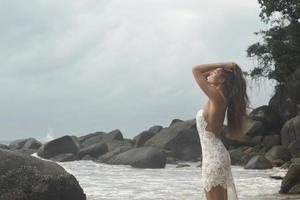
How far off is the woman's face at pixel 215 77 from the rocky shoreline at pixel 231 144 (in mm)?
22883

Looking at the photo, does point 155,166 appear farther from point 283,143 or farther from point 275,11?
point 275,11

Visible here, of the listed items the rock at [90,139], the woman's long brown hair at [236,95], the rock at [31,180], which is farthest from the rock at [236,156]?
the woman's long brown hair at [236,95]

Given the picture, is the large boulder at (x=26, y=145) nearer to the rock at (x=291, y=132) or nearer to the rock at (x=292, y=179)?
the rock at (x=291, y=132)

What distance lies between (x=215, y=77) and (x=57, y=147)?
34118 mm

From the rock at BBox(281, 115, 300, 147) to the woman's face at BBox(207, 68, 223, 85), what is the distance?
26271 mm

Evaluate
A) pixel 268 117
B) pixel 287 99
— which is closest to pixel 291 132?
pixel 287 99

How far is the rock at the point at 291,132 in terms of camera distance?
1182 inches

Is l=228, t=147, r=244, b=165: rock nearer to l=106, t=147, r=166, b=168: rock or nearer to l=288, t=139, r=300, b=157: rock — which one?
l=288, t=139, r=300, b=157: rock

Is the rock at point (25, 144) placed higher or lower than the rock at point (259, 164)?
higher

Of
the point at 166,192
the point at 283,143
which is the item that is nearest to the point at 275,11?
Answer: the point at 283,143

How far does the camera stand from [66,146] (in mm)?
38125

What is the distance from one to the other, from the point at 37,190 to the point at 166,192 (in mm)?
7647

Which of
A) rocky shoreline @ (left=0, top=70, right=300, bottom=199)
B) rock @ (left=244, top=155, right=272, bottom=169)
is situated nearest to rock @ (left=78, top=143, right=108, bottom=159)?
rocky shoreline @ (left=0, top=70, right=300, bottom=199)

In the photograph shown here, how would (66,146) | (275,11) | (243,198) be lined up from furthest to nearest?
(66,146), (275,11), (243,198)
